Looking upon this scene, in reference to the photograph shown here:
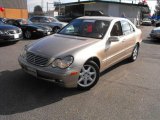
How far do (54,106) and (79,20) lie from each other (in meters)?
2.85

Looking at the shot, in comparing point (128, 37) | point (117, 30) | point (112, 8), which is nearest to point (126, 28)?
point (128, 37)

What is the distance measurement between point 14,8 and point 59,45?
3374 cm

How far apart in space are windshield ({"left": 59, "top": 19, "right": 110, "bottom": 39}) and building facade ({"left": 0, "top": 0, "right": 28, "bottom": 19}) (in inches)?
1183

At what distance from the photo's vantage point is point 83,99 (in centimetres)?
381

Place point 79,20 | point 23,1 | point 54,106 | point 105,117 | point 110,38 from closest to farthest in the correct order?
point 105,117
point 54,106
point 110,38
point 79,20
point 23,1

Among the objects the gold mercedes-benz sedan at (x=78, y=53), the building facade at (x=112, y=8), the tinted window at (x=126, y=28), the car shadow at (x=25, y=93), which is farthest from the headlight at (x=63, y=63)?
the building facade at (x=112, y=8)

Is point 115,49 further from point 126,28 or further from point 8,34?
point 8,34

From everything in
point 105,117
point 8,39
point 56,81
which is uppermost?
point 8,39

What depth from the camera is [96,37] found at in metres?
4.69

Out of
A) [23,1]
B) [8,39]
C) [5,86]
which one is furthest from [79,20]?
[23,1]

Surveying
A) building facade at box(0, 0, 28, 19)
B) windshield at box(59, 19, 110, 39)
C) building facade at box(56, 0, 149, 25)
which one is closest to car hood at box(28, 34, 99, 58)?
windshield at box(59, 19, 110, 39)

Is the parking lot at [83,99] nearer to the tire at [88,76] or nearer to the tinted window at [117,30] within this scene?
the tire at [88,76]

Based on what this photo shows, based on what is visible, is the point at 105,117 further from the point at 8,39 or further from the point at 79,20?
the point at 8,39

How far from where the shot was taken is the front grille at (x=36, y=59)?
3.81 meters
